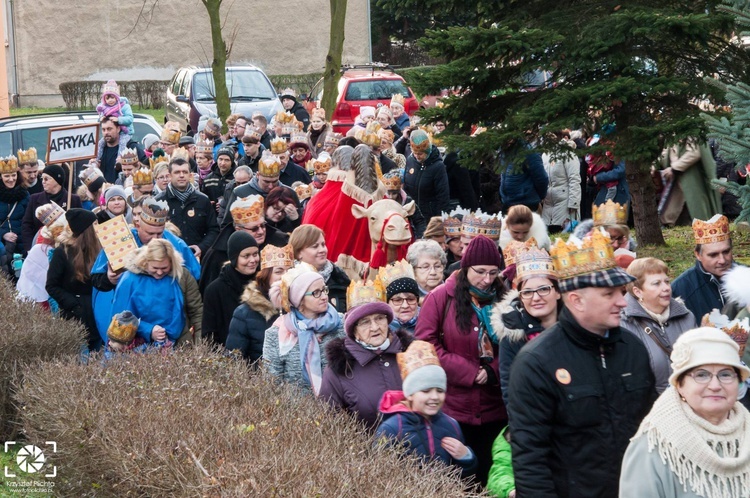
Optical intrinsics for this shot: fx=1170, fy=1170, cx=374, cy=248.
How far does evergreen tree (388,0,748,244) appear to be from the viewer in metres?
10.5

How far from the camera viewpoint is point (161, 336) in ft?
30.5

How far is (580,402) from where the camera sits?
5.12m

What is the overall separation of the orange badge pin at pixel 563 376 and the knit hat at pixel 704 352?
740 mm

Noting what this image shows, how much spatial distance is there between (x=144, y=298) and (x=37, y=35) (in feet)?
119

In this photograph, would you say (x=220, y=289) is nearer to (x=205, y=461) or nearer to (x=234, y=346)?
(x=234, y=346)

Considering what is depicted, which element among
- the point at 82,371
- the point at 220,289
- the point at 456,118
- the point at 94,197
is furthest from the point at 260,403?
the point at 94,197

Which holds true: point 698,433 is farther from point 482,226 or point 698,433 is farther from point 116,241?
point 116,241

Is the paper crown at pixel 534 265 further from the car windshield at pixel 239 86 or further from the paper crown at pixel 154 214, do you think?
the car windshield at pixel 239 86

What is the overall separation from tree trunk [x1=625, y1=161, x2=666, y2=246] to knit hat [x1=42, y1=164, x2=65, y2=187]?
688cm

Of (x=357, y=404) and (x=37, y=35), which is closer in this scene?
(x=357, y=404)

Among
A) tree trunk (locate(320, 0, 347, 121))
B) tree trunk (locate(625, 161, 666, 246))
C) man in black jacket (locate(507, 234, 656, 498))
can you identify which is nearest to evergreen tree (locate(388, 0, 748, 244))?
tree trunk (locate(625, 161, 666, 246))

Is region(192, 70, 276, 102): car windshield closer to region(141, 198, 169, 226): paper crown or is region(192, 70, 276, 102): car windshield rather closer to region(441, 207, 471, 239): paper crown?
region(141, 198, 169, 226): paper crown

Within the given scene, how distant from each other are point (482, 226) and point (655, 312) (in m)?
2.38

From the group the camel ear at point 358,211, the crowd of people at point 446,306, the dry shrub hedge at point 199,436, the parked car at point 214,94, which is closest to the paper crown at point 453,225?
the crowd of people at point 446,306
